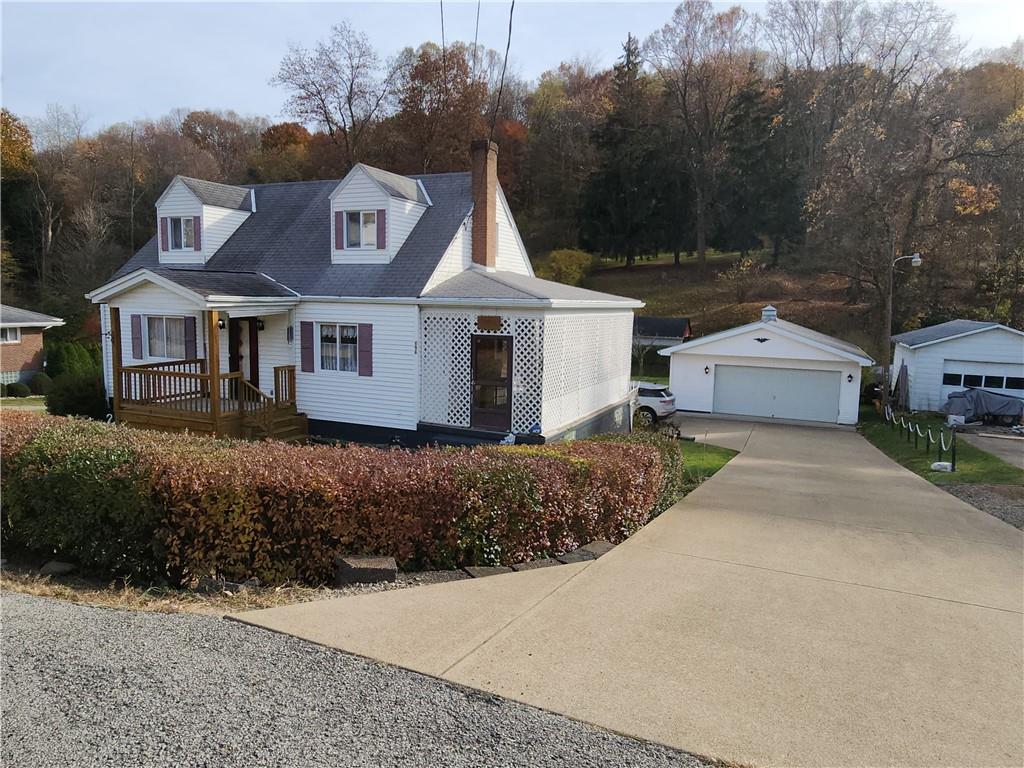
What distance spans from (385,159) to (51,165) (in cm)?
2110

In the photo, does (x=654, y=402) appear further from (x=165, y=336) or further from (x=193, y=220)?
(x=193, y=220)

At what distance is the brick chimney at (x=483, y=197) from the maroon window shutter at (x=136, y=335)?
8.64 meters

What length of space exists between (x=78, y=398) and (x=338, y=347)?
25.7ft

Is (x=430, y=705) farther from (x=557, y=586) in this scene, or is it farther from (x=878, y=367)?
(x=878, y=367)

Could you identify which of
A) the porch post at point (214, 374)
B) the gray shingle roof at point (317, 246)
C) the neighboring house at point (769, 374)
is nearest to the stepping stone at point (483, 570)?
the gray shingle roof at point (317, 246)

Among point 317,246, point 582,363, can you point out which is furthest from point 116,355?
point 582,363

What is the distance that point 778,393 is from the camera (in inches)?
977

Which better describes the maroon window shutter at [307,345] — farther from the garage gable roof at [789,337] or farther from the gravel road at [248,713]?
the garage gable roof at [789,337]

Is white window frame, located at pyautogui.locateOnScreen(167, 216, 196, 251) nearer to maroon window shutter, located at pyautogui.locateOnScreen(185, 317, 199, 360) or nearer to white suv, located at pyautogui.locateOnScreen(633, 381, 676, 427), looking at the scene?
maroon window shutter, located at pyautogui.locateOnScreen(185, 317, 199, 360)

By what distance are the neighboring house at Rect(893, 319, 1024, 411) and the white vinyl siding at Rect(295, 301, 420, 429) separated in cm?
1913

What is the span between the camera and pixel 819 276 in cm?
4209

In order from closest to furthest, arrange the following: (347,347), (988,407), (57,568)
Result: 1. (57,568)
2. (347,347)
3. (988,407)

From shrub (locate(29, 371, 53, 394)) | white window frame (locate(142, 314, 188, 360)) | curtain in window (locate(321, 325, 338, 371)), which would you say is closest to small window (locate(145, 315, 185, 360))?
white window frame (locate(142, 314, 188, 360))

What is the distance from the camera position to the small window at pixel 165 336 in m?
16.7
